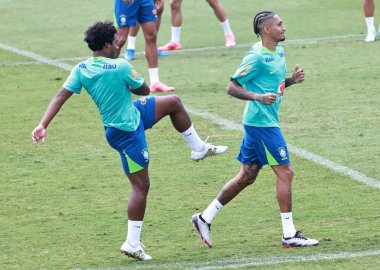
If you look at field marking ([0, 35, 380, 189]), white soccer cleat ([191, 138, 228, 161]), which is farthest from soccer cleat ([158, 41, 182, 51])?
white soccer cleat ([191, 138, 228, 161])

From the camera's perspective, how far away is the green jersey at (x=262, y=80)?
30.1ft

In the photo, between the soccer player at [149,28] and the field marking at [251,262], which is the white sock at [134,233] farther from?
the soccer player at [149,28]

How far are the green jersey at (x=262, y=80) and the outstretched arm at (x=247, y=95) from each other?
0.25ft

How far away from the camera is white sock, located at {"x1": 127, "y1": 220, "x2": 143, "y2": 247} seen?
9.05 meters

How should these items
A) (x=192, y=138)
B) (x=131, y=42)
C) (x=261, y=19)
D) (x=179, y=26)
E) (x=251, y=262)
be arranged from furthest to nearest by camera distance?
1. (x=179, y=26)
2. (x=131, y=42)
3. (x=192, y=138)
4. (x=261, y=19)
5. (x=251, y=262)

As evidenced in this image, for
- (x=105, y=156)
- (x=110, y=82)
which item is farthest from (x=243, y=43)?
(x=110, y=82)

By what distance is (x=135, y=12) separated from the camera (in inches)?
639

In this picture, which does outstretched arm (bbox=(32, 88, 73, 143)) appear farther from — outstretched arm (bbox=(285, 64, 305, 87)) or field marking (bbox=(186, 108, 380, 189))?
field marking (bbox=(186, 108, 380, 189))

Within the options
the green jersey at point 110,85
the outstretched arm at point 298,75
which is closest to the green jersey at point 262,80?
the outstretched arm at point 298,75

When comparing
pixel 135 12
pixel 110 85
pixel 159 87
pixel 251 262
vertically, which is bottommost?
pixel 251 262

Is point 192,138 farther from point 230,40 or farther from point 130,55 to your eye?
point 230,40

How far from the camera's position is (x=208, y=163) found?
12.5 m

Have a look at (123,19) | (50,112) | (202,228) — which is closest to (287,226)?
(202,228)

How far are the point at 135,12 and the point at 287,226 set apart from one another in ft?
25.1
